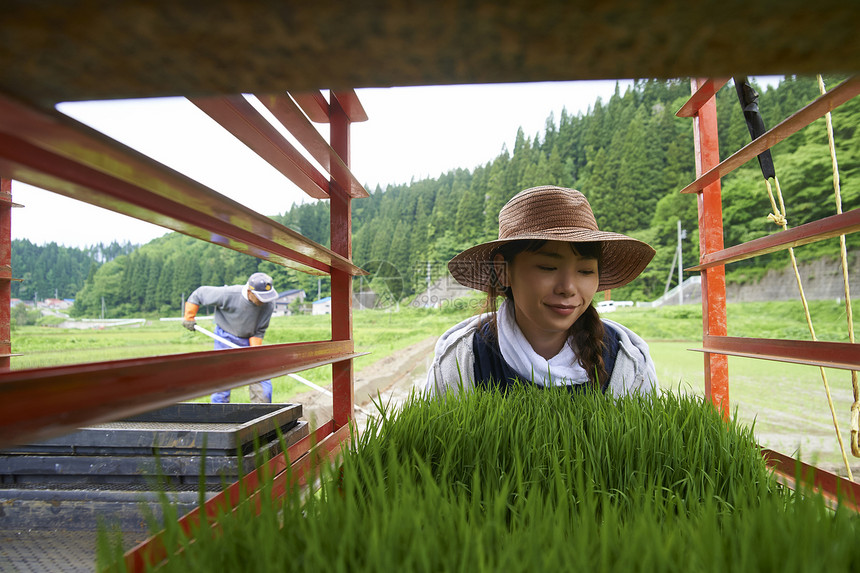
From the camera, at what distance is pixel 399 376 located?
17.7 meters

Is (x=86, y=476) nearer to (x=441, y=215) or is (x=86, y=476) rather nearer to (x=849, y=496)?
(x=849, y=496)

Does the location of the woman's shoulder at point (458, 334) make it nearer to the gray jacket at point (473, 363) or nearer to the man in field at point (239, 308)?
the gray jacket at point (473, 363)

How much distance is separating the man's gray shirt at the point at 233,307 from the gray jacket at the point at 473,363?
383 cm

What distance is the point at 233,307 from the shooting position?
547 cm

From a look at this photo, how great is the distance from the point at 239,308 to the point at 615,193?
26.4 metres

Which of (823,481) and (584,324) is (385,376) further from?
(823,481)

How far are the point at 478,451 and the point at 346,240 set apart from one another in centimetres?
104

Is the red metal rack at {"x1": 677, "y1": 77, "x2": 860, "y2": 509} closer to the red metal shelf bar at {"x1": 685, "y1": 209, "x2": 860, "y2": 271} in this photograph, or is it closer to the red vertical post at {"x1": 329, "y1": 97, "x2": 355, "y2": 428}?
the red metal shelf bar at {"x1": 685, "y1": 209, "x2": 860, "y2": 271}

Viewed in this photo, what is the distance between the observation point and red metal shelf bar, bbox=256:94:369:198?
116 centimetres

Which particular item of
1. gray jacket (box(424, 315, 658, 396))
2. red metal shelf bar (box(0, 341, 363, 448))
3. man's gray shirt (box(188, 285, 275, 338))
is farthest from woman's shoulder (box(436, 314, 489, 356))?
man's gray shirt (box(188, 285, 275, 338))

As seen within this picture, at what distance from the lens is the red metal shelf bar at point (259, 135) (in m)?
0.95

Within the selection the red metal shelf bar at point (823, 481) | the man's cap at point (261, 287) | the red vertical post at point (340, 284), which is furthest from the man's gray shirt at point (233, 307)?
the red metal shelf bar at point (823, 481)

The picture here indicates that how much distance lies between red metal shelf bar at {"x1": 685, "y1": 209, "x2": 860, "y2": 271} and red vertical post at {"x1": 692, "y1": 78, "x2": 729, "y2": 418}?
215mm

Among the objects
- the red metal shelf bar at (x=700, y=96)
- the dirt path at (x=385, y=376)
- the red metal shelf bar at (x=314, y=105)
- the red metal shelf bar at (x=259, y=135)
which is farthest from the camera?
the dirt path at (x=385, y=376)
